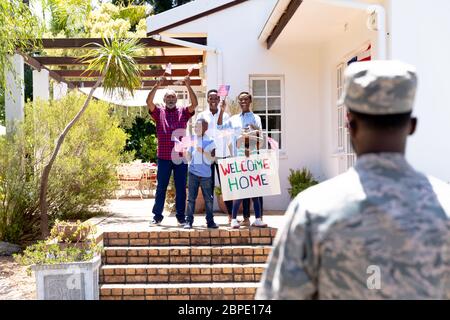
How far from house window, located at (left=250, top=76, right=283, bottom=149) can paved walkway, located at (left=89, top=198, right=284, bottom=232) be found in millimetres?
1556

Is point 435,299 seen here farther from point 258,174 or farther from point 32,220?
point 32,220

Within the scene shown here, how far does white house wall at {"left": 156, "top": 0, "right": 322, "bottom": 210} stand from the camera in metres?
10.7

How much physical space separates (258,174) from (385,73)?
18.6 feet

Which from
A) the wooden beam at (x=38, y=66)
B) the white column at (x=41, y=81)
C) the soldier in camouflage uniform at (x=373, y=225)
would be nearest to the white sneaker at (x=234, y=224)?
the wooden beam at (x=38, y=66)

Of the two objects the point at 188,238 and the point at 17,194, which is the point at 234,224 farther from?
the point at 17,194

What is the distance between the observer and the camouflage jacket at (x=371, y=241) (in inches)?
71.7

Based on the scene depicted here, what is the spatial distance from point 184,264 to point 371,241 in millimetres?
5342

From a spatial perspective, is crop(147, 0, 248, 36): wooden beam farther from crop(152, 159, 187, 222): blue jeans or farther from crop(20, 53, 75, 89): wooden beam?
crop(152, 159, 187, 222): blue jeans

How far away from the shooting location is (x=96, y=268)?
6449mm

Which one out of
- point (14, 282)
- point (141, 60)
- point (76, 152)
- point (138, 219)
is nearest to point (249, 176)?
point (138, 219)

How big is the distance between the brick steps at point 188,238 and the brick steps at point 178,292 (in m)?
0.67

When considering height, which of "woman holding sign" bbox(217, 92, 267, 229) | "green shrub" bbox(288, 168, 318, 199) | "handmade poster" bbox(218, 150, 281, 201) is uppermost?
"woman holding sign" bbox(217, 92, 267, 229)

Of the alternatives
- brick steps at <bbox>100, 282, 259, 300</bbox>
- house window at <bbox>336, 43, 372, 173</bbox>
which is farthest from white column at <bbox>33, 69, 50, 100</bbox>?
brick steps at <bbox>100, 282, 259, 300</bbox>
